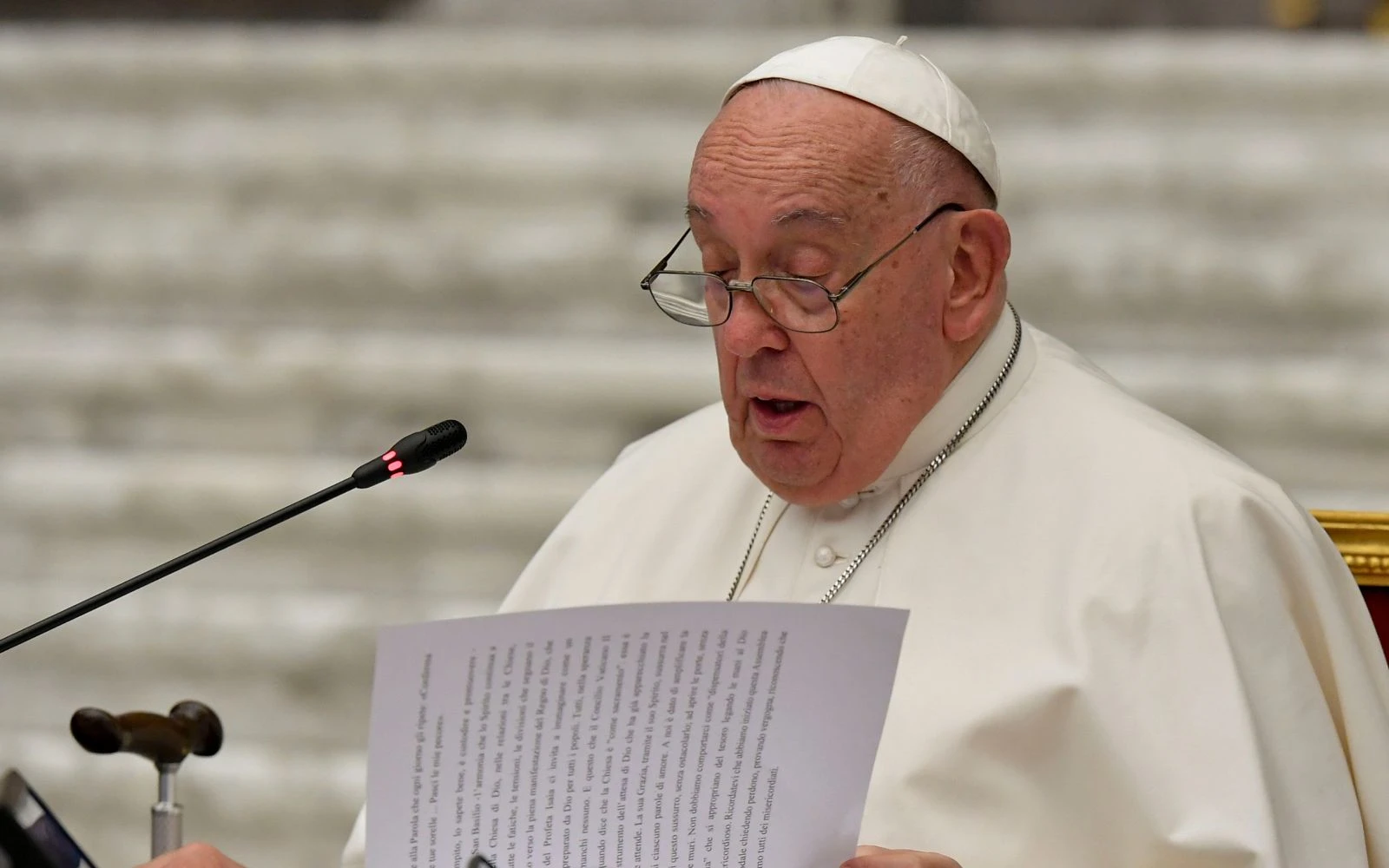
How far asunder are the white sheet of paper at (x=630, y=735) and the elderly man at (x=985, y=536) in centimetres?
17

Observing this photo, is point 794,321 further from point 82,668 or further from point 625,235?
point 82,668

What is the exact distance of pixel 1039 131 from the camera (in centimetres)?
422

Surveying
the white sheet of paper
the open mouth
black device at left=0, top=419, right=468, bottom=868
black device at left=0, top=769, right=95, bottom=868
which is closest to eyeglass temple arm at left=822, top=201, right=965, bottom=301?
the open mouth

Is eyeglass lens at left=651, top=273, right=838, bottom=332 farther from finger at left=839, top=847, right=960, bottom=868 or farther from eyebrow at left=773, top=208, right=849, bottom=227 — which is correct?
finger at left=839, top=847, right=960, bottom=868

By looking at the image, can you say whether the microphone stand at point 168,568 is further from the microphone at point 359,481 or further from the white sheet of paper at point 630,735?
the white sheet of paper at point 630,735

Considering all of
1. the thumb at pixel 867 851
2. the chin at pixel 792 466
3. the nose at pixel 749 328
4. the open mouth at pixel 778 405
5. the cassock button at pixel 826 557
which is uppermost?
the nose at pixel 749 328

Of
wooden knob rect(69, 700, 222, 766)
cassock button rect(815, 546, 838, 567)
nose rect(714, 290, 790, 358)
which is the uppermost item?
nose rect(714, 290, 790, 358)

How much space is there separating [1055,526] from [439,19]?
2.94 m

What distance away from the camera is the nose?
2.28 metres

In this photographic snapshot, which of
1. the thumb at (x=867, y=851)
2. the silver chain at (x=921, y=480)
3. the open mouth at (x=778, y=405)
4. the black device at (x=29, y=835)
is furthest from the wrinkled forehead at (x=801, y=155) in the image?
the black device at (x=29, y=835)

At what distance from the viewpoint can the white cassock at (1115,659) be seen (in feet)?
6.82

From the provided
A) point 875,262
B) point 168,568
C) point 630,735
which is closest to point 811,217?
point 875,262

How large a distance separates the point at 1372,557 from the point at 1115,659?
681mm

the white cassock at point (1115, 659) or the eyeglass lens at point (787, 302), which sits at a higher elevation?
the eyeglass lens at point (787, 302)
